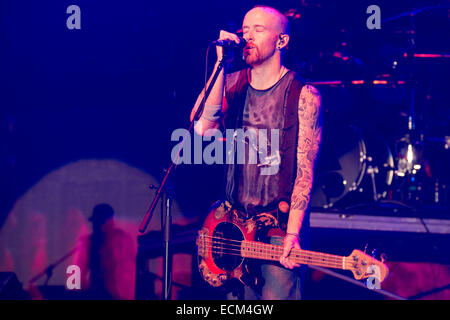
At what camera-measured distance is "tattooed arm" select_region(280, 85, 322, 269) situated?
3180mm

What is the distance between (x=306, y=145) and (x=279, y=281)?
0.87 m

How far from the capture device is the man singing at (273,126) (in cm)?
316

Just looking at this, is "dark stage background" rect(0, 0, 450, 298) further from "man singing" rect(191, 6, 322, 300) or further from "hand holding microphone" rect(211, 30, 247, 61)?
"hand holding microphone" rect(211, 30, 247, 61)

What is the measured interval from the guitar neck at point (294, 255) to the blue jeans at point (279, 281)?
0.05 m

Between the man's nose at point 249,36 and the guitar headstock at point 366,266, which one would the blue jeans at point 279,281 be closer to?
the guitar headstock at point 366,266

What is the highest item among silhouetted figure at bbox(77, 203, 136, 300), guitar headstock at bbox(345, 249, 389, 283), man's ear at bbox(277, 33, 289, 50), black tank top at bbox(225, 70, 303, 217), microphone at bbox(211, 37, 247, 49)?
man's ear at bbox(277, 33, 289, 50)

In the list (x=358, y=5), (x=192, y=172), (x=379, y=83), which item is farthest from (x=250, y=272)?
(x=358, y=5)

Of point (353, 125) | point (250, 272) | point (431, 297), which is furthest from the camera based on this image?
point (353, 125)

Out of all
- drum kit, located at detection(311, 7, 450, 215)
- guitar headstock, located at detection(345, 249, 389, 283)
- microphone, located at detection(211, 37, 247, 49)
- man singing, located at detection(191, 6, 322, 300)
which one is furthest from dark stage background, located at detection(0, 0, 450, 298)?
guitar headstock, located at detection(345, 249, 389, 283)

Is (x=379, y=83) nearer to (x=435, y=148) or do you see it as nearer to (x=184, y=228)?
(x=435, y=148)

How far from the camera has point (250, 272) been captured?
3.26 m

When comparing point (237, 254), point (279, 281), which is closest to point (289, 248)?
point (279, 281)

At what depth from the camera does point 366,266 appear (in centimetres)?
307

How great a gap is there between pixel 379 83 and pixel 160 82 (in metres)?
2.09
